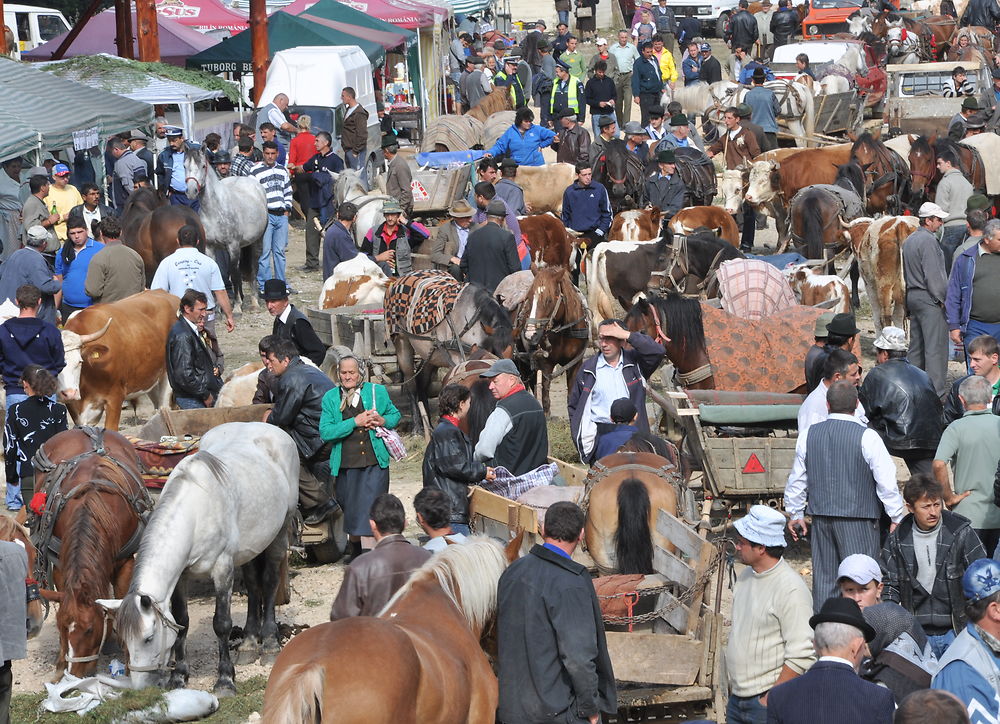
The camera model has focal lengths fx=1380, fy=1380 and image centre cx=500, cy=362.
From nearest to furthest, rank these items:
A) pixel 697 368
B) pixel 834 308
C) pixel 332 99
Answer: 1. pixel 697 368
2. pixel 834 308
3. pixel 332 99

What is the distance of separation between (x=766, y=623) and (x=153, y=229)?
10.7 meters

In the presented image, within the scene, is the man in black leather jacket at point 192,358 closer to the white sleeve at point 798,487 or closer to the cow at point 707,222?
the white sleeve at point 798,487

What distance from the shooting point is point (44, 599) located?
6.75 metres

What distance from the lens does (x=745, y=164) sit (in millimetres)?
19234

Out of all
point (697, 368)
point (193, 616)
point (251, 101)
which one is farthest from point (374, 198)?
point (251, 101)

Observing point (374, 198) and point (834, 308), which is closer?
point (834, 308)

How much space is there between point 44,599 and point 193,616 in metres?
2.17

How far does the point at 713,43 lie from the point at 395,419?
110ft

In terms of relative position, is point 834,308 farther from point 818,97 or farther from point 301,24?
point 301,24

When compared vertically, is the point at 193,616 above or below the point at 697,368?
below

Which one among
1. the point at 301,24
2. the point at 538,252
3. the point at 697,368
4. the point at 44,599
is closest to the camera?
the point at 44,599

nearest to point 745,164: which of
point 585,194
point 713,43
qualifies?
point 585,194

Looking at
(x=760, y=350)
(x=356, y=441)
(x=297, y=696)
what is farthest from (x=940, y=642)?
(x=760, y=350)

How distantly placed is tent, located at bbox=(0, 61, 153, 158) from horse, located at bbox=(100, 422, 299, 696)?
7871 mm
